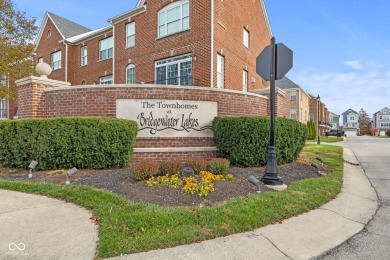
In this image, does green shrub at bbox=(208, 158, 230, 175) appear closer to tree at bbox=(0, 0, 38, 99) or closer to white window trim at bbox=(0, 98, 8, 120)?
tree at bbox=(0, 0, 38, 99)

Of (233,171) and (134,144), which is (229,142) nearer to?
(233,171)

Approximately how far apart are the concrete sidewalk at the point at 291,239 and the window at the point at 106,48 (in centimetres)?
2166

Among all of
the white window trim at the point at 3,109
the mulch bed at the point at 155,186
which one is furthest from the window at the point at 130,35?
the white window trim at the point at 3,109

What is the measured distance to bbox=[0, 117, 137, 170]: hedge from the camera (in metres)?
7.35

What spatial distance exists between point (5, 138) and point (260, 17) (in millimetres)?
19734

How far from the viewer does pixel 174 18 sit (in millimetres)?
16188

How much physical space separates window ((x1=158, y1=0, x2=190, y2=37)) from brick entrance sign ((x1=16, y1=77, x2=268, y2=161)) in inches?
318

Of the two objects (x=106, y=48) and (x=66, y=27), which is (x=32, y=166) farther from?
A: (x=66, y=27)

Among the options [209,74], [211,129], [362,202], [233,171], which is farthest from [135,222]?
[209,74]

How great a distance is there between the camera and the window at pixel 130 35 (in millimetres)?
18822

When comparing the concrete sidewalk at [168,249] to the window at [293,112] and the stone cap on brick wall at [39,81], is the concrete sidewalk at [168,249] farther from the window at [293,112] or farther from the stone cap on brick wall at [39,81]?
the window at [293,112]

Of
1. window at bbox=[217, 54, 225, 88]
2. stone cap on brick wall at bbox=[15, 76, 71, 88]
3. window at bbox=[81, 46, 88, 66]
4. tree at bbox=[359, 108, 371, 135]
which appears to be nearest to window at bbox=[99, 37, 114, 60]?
window at bbox=[81, 46, 88, 66]

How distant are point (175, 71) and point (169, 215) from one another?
1323cm

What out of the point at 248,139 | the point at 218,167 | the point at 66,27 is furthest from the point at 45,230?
the point at 66,27
